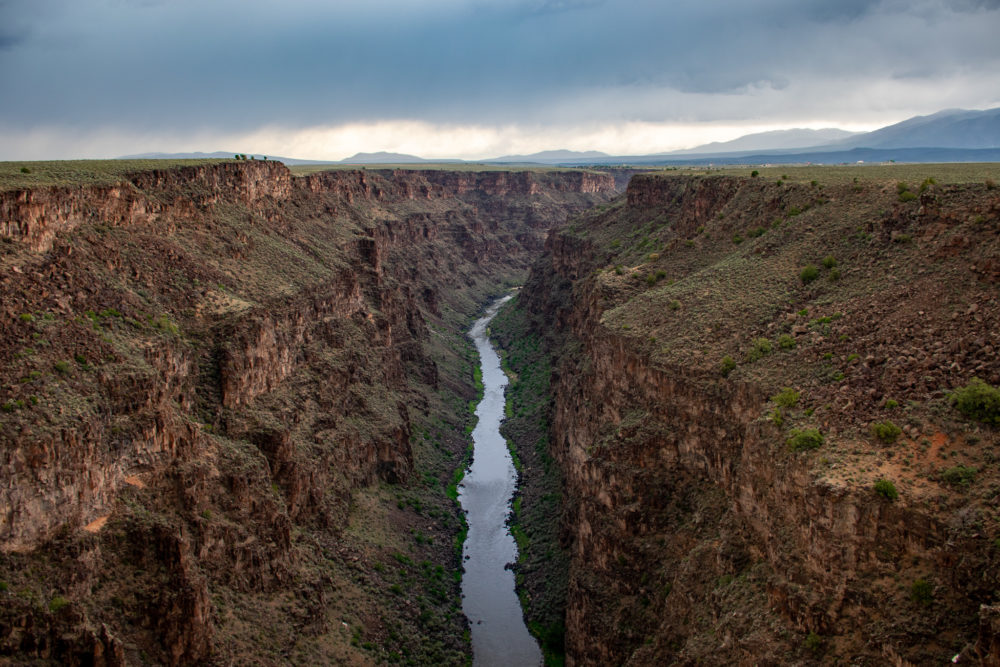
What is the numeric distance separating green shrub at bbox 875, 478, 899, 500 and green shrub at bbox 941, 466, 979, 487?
181cm

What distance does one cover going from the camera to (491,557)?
62.2m

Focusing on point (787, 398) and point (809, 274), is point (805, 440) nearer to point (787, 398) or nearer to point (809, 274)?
point (787, 398)

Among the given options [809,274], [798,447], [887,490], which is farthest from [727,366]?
[887,490]

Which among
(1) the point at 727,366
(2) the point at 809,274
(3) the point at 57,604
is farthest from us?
(2) the point at 809,274

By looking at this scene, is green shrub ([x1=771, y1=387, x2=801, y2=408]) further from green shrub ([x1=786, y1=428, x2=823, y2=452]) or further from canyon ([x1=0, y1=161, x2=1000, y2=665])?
green shrub ([x1=786, y1=428, x2=823, y2=452])

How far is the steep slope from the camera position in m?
33.3

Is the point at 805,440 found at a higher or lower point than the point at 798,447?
higher

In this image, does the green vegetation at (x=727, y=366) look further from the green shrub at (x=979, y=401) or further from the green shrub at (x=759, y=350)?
the green shrub at (x=979, y=401)

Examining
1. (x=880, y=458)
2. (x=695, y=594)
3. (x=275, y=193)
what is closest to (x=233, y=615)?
(x=695, y=594)

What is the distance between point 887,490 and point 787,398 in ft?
26.9

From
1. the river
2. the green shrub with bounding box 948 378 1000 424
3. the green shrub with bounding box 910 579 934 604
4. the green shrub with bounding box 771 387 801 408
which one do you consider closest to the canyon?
the green shrub with bounding box 910 579 934 604

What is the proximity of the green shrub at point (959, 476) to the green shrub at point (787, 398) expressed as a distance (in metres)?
8.24

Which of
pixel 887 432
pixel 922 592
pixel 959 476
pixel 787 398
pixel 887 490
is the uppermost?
pixel 787 398

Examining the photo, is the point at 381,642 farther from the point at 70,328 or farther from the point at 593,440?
the point at 70,328
